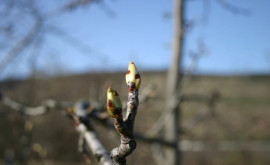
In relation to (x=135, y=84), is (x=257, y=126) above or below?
below

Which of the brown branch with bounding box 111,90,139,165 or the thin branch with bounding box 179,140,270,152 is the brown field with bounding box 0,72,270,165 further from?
the brown branch with bounding box 111,90,139,165

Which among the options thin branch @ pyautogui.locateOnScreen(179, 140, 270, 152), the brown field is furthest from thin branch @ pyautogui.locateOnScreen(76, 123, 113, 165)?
thin branch @ pyautogui.locateOnScreen(179, 140, 270, 152)

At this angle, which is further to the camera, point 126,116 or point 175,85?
point 175,85

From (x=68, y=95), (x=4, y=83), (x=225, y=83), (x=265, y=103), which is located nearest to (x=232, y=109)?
(x=265, y=103)

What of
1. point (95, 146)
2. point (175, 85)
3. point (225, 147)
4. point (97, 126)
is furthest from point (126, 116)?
point (225, 147)

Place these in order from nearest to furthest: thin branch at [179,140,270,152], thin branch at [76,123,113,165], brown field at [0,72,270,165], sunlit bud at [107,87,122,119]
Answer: sunlit bud at [107,87,122,119] < thin branch at [76,123,113,165] < brown field at [0,72,270,165] < thin branch at [179,140,270,152]

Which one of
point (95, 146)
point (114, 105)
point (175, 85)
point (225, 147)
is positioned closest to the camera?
point (114, 105)

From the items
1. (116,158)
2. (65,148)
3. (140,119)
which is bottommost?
(65,148)

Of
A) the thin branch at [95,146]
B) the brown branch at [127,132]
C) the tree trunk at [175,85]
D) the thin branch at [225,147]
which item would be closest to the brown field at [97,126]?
the thin branch at [225,147]

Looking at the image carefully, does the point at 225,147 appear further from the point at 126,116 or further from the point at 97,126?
the point at 126,116

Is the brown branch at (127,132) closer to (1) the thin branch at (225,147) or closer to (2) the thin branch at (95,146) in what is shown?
(2) the thin branch at (95,146)

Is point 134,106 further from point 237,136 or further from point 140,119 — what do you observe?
point 237,136
